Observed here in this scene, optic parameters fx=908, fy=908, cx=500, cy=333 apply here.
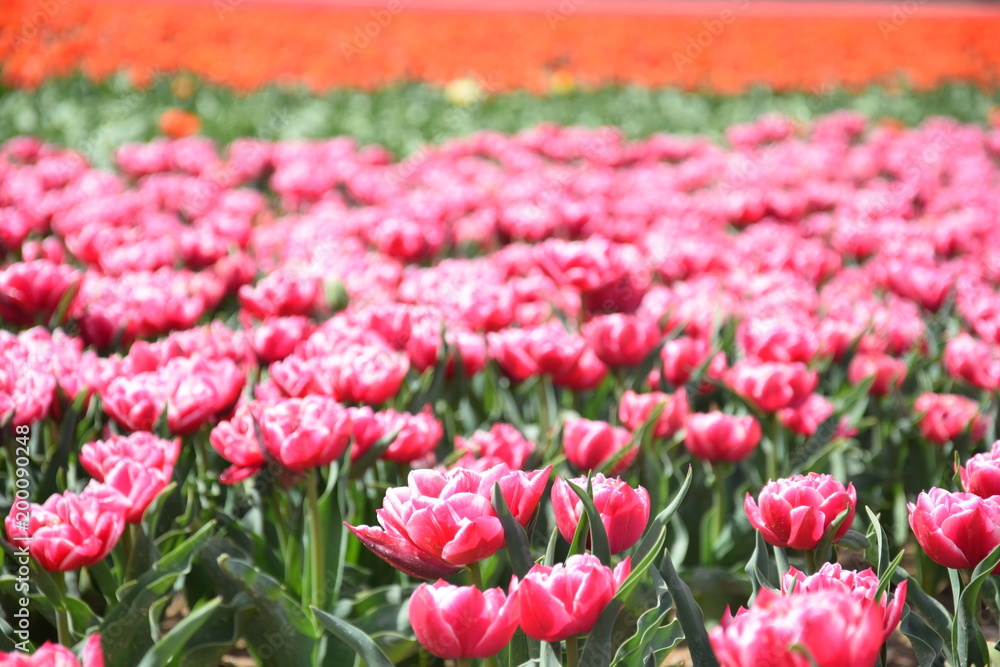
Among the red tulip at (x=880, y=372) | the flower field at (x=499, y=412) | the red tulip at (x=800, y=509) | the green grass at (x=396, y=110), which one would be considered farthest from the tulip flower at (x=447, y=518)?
the green grass at (x=396, y=110)

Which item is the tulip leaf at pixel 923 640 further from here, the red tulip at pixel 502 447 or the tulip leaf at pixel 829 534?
the red tulip at pixel 502 447

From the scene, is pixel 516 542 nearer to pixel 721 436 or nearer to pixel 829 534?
pixel 829 534

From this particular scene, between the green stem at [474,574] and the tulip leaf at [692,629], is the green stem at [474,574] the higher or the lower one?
the higher one

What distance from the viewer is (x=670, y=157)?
18.4 ft

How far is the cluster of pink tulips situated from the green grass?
245 cm

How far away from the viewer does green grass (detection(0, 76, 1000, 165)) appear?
629 cm

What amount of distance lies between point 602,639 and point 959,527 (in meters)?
0.48

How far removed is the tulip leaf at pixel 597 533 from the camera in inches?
42.8

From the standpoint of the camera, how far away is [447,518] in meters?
1.04

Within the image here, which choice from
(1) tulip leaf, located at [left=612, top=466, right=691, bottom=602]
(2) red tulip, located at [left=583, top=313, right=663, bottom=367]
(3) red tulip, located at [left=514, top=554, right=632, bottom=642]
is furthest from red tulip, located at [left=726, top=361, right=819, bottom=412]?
(3) red tulip, located at [left=514, top=554, right=632, bottom=642]

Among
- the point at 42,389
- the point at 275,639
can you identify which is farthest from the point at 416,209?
the point at 275,639

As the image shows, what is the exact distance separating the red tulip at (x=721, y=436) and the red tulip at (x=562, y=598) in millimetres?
810

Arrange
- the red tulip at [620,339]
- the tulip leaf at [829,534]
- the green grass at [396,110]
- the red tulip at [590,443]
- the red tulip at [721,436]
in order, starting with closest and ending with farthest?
the tulip leaf at [829,534]
the red tulip at [590,443]
the red tulip at [721,436]
the red tulip at [620,339]
the green grass at [396,110]

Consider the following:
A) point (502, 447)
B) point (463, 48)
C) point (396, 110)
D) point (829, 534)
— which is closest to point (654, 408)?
point (502, 447)
